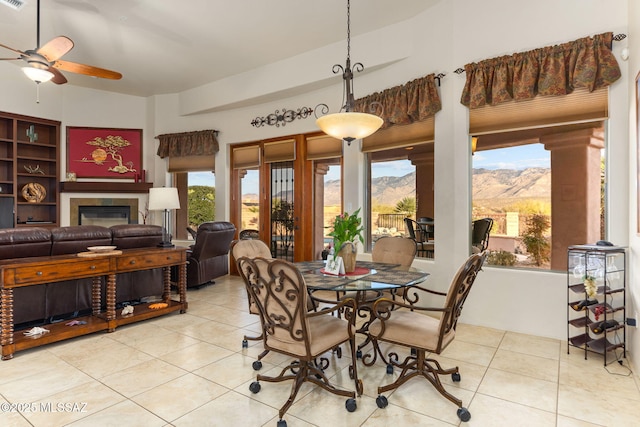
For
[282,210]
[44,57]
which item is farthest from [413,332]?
[44,57]

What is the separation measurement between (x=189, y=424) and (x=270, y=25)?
417 cm

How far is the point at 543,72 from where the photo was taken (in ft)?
10.2

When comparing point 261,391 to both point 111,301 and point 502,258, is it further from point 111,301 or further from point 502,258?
point 502,258

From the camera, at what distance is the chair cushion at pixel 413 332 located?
2098 millimetres

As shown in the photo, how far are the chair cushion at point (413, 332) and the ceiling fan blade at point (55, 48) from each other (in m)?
3.72

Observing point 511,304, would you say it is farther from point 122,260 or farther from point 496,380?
point 122,260

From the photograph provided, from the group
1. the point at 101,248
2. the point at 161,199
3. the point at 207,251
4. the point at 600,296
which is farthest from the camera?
the point at 161,199

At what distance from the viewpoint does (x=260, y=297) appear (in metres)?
2.06

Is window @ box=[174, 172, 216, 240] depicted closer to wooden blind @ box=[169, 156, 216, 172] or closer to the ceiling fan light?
wooden blind @ box=[169, 156, 216, 172]

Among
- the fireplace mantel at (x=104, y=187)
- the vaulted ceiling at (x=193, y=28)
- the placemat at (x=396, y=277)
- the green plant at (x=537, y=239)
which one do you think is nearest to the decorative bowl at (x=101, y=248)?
the placemat at (x=396, y=277)

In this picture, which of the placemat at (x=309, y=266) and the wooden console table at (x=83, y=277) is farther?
the placemat at (x=309, y=266)

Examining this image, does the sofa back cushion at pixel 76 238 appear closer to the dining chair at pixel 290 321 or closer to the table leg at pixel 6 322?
the table leg at pixel 6 322

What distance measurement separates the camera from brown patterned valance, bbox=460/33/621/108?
287 centimetres

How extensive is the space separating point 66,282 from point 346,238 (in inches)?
109
